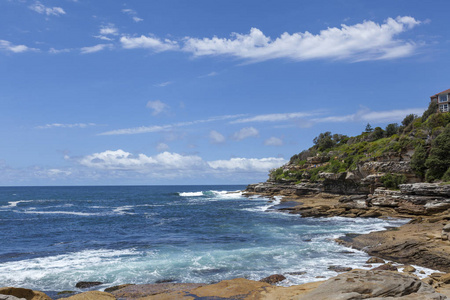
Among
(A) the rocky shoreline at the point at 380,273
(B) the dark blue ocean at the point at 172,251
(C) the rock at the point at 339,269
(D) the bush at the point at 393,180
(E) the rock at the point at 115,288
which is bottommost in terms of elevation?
(B) the dark blue ocean at the point at 172,251

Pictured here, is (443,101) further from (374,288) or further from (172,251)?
(374,288)

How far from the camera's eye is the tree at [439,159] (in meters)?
44.7

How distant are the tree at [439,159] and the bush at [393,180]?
465 centimetres

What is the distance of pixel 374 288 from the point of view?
1180 cm

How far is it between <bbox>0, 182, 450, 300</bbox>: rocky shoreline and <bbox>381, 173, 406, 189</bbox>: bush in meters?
4.74

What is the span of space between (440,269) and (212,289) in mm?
14129

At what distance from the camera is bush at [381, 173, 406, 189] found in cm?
5059

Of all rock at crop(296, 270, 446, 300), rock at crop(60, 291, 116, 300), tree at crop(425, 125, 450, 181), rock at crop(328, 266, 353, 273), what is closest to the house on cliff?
tree at crop(425, 125, 450, 181)

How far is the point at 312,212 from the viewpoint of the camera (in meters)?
48.4

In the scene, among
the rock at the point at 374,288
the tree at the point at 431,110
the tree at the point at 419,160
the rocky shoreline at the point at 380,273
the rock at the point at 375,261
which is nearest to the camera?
the rock at the point at 374,288

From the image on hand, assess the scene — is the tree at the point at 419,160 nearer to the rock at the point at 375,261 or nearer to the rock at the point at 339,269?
the rock at the point at 375,261

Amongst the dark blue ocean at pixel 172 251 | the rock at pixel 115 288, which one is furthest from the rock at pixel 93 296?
the dark blue ocean at pixel 172 251

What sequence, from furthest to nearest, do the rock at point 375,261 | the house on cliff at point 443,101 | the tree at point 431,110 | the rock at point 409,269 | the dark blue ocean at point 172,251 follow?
Answer: the tree at point 431,110
the house on cliff at point 443,101
the rock at point 375,261
the dark blue ocean at point 172,251
the rock at point 409,269

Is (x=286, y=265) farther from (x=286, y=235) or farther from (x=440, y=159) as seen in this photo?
(x=440, y=159)
